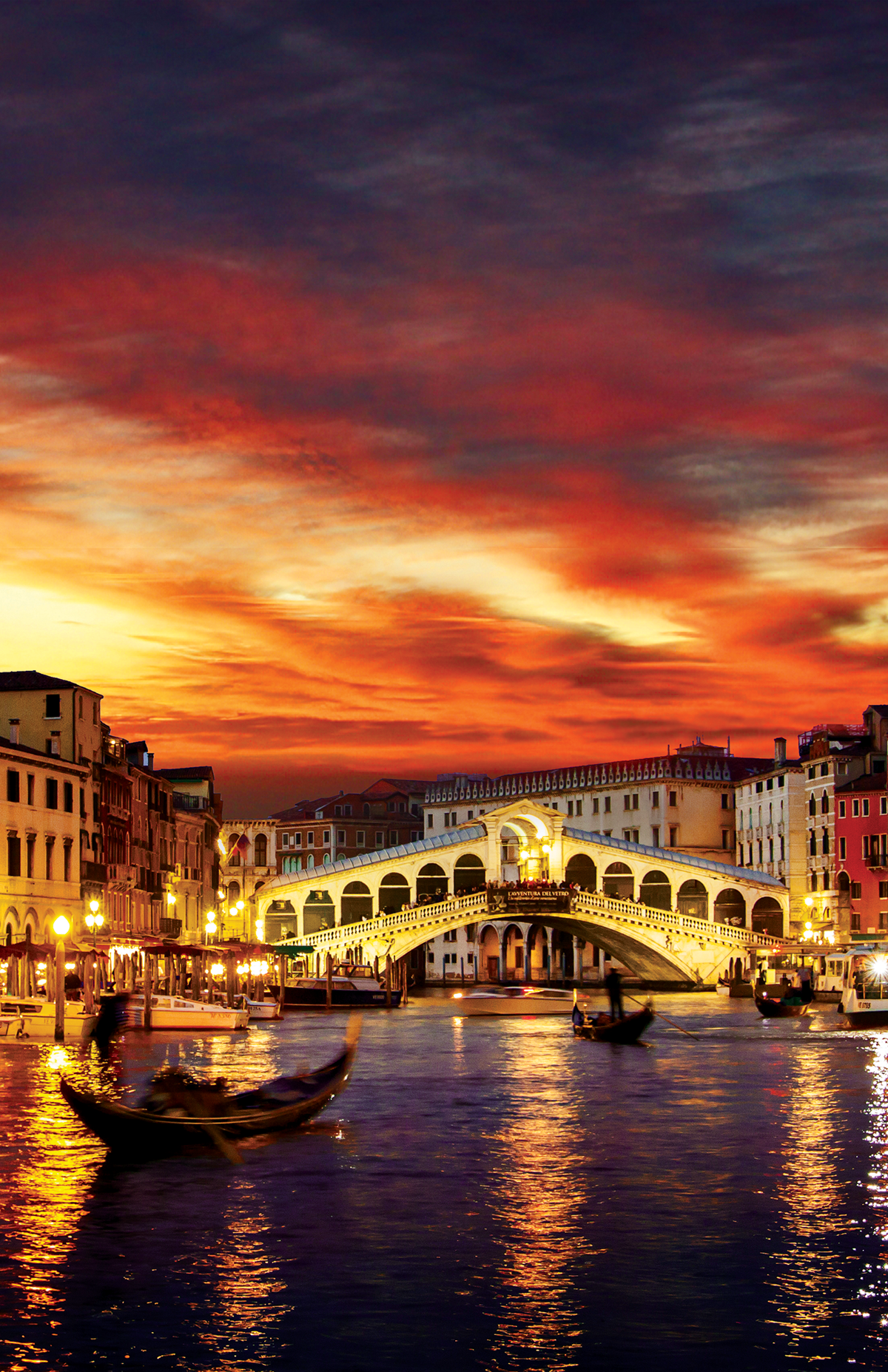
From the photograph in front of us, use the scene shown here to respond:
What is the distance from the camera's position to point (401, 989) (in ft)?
274

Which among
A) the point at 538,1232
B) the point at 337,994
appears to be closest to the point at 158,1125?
the point at 538,1232

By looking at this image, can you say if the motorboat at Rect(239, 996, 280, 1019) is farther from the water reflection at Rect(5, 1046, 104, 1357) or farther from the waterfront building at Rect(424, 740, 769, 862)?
the waterfront building at Rect(424, 740, 769, 862)

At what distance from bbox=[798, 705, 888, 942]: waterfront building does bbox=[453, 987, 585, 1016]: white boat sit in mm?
23984

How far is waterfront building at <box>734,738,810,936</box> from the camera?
100250mm

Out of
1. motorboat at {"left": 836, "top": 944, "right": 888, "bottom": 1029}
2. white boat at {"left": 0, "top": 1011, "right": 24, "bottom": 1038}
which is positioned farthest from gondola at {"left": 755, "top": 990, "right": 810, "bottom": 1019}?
white boat at {"left": 0, "top": 1011, "right": 24, "bottom": 1038}

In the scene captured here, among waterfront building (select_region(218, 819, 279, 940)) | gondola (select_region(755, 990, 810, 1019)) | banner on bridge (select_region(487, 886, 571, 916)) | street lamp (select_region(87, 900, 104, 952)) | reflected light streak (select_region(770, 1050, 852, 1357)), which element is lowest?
reflected light streak (select_region(770, 1050, 852, 1357))

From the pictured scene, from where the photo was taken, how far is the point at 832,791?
93.5 metres

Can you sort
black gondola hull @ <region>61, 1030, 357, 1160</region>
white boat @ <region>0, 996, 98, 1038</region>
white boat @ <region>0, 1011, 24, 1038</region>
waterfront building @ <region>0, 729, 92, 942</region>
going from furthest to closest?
waterfront building @ <region>0, 729, 92, 942</region> < white boat @ <region>0, 996, 98, 1038</region> < white boat @ <region>0, 1011, 24, 1038</region> < black gondola hull @ <region>61, 1030, 357, 1160</region>

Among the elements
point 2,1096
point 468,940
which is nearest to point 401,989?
point 468,940

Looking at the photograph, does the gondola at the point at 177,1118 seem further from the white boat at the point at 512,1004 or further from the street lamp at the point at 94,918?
the white boat at the point at 512,1004

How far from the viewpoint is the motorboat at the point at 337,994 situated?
70.8 meters

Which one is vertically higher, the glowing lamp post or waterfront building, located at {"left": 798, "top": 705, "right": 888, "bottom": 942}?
waterfront building, located at {"left": 798, "top": 705, "right": 888, "bottom": 942}

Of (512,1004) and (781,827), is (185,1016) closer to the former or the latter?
(512,1004)

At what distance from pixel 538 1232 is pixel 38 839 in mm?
42118
